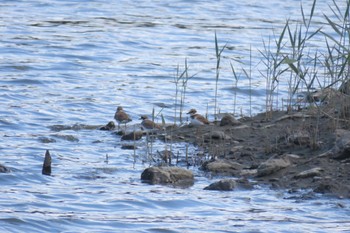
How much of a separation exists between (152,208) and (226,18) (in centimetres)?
1321

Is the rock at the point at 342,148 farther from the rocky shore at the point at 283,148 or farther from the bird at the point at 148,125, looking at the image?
the bird at the point at 148,125

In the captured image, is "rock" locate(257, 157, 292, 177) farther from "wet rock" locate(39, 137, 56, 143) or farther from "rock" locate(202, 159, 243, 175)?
"wet rock" locate(39, 137, 56, 143)

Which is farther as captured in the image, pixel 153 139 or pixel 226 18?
pixel 226 18

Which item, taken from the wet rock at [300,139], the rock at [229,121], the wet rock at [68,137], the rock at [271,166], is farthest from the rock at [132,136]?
the rock at [271,166]

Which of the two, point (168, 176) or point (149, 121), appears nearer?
point (168, 176)

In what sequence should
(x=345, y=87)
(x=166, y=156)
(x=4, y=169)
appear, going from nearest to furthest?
(x=4, y=169) → (x=166, y=156) → (x=345, y=87)

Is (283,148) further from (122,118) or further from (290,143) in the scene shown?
(122,118)

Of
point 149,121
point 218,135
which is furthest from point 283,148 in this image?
point 149,121

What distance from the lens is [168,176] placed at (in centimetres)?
804

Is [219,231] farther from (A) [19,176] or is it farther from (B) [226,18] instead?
(B) [226,18]

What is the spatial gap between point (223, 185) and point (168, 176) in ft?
1.67

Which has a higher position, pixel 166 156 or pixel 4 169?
pixel 166 156

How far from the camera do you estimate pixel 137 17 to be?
64.6 ft

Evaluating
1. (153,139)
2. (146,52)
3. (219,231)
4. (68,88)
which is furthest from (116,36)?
(219,231)
